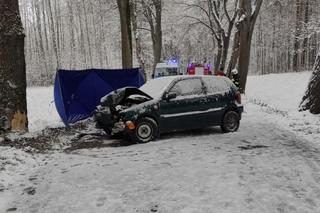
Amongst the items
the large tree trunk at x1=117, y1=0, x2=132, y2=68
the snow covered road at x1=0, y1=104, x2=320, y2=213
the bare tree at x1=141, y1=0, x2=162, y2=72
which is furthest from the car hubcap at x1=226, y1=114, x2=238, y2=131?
the bare tree at x1=141, y1=0, x2=162, y2=72

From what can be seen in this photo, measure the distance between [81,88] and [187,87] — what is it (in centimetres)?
412

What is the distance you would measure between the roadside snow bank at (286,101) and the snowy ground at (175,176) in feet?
4.87

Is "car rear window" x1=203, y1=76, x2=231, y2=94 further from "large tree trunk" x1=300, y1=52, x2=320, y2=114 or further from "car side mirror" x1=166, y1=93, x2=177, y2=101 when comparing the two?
"large tree trunk" x1=300, y1=52, x2=320, y2=114

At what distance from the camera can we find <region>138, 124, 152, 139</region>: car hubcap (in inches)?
393

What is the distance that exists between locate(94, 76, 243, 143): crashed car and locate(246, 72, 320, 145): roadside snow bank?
2098mm

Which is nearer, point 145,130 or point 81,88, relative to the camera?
point 145,130

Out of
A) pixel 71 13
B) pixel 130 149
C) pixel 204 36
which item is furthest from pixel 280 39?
pixel 130 149

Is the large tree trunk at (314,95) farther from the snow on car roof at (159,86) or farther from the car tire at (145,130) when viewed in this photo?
the car tire at (145,130)

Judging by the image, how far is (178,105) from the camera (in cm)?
1044

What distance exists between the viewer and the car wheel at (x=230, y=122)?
1116 cm

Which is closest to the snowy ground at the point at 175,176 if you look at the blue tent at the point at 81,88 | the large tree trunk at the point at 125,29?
the blue tent at the point at 81,88

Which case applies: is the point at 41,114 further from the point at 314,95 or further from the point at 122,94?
the point at 314,95

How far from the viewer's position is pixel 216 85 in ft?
36.8

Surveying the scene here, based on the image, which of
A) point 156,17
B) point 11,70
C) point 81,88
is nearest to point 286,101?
point 81,88
